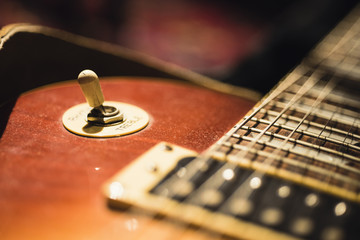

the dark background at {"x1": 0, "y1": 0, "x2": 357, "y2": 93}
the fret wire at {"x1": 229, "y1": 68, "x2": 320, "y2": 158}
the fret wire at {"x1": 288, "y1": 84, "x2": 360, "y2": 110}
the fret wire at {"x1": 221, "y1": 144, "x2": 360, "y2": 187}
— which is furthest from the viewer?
the dark background at {"x1": 0, "y1": 0, "x2": 357, "y2": 93}

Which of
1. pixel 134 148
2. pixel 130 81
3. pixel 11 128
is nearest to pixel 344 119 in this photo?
pixel 134 148

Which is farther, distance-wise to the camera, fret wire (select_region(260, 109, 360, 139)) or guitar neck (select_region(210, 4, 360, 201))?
fret wire (select_region(260, 109, 360, 139))

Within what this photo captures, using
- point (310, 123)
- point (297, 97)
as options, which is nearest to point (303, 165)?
point (310, 123)

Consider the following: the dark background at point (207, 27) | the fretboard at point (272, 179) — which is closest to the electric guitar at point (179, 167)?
the fretboard at point (272, 179)

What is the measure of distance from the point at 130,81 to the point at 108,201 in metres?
0.60

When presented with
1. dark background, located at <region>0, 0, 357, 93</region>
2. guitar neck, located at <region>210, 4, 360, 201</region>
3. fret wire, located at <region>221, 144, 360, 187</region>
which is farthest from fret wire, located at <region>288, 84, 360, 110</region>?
dark background, located at <region>0, 0, 357, 93</region>

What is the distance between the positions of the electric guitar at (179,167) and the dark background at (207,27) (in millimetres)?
579

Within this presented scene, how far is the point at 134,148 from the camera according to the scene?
636 millimetres

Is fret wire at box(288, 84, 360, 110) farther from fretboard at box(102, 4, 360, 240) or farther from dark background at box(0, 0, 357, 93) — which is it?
dark background at box(0, 0, 357, 93)

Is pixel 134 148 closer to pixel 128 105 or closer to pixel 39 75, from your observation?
pixel 128 105

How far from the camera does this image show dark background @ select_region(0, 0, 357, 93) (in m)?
1.47

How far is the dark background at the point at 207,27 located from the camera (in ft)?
4.84

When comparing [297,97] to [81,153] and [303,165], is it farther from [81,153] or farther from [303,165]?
[81,153]

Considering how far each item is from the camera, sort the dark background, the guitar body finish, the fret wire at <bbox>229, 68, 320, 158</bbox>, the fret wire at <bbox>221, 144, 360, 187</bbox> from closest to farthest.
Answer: the guitar body finish
the fret wire at <bbox>221, 144, 360, 187</bbox>
the fret wire at <bbox>229, 68, 320, 158</bbox>
the dark background
